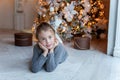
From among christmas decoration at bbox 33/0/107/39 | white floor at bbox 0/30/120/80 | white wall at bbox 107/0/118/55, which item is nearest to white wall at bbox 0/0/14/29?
christmas decoration at bbox 33/0/107/39

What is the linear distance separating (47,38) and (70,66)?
48 cm

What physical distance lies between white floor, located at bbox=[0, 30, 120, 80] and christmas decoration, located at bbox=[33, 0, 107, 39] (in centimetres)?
43

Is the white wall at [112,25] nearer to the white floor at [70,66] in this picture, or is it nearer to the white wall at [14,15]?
the white floor at [70,66]

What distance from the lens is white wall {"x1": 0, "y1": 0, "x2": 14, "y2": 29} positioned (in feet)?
17.3

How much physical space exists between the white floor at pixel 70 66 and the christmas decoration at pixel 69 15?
16.9 inches

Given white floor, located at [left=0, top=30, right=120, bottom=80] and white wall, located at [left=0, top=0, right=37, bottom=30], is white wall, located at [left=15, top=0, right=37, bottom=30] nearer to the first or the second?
white wall, located at [left=0, top=0, right=37, bottom=30]

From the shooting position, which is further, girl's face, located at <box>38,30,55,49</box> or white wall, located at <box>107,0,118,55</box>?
white wall, located at <box>107,0,118,55</box>

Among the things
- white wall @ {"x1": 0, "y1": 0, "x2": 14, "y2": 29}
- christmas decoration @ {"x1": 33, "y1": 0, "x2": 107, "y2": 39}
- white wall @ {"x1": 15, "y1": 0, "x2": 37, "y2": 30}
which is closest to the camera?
christmas decoration @ {"x1": 33, "y1": 0, "x2": 107, "y2": 39}

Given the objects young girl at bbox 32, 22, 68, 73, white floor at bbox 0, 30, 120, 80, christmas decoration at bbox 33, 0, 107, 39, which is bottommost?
white floor at bbox 0, 30, 120, 80

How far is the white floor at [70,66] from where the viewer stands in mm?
2547

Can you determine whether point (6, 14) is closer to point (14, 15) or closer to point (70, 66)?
point (14, 15)

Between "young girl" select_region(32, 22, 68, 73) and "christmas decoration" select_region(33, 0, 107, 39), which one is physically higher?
"christmas decoration" select_region(33, 0, 107, 39)

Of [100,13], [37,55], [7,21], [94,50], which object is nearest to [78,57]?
[94,50]

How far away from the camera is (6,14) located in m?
5.32
